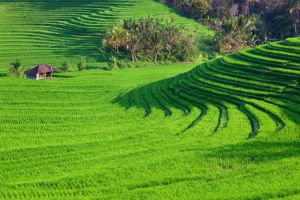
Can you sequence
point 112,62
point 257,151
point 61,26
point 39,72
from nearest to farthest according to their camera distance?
point 257,151
point 39,72
point 112,62
point 61,26

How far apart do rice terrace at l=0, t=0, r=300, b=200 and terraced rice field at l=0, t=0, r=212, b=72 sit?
13.7 inches

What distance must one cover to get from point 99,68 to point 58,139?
2530 cm

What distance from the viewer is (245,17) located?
206 feet

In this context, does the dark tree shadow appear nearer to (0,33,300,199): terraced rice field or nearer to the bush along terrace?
(0,33,300,199): terraced rice field

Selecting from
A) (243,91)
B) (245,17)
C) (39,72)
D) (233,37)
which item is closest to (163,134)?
(243,91)

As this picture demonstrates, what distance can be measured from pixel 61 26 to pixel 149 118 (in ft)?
122

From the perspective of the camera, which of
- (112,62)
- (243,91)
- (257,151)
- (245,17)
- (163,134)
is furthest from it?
(245,17)

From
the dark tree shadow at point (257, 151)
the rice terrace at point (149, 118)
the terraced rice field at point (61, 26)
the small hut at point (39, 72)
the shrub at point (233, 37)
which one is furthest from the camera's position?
the shrub at point (233, 37)

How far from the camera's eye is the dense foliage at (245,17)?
54875 millimetres

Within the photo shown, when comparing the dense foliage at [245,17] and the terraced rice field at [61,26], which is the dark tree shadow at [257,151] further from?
the dense foliage at [245,17]

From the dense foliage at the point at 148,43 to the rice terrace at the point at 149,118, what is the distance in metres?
0.12

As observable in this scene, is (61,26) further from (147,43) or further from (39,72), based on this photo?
(39,72)

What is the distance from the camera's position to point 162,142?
2048cm

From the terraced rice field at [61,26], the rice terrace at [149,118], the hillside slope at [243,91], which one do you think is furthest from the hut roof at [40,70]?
the hillside slope at [243,91]
